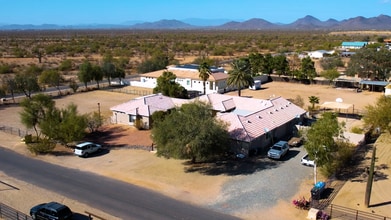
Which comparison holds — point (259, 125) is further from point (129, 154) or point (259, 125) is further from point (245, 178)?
point (129, 154)

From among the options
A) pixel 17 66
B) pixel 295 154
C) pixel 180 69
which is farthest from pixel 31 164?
pixel 17 66

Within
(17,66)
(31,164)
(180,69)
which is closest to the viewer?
(31,164)

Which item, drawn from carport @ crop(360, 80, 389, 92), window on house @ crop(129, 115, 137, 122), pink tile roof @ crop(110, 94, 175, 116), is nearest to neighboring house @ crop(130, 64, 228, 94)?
→ pink tile roof @ crop(110, 94, 175, 116)

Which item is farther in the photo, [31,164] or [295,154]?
[295,154]

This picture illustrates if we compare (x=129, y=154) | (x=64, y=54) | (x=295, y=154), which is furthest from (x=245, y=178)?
(x=64, y=54)

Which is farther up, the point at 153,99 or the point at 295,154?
the point at 153,99

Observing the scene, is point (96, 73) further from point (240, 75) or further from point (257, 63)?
point (257, 63)

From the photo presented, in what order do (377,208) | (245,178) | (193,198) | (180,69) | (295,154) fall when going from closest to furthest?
1. (377,208)
2. (193,198)
3. (245,178)
4. (295,154)
5. (180,69)
